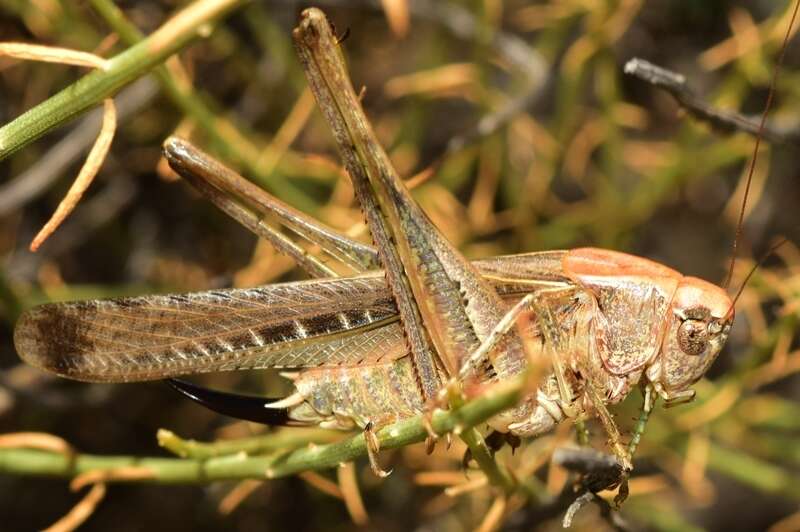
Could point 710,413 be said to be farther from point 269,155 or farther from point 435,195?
point 269,155

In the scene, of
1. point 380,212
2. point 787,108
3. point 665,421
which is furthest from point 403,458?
point 787,108

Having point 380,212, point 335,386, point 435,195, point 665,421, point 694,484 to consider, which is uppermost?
point 435,195

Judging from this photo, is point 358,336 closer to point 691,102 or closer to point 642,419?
point 642,419

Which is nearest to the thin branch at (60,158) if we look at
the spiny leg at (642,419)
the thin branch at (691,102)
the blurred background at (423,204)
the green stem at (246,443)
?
the blurred background at (423,204)

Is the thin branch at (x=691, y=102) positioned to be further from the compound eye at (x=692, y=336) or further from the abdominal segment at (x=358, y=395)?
the abdominal segment at (x=358, y=395)

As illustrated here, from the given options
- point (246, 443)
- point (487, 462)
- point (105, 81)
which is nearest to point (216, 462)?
point (246, 443)
